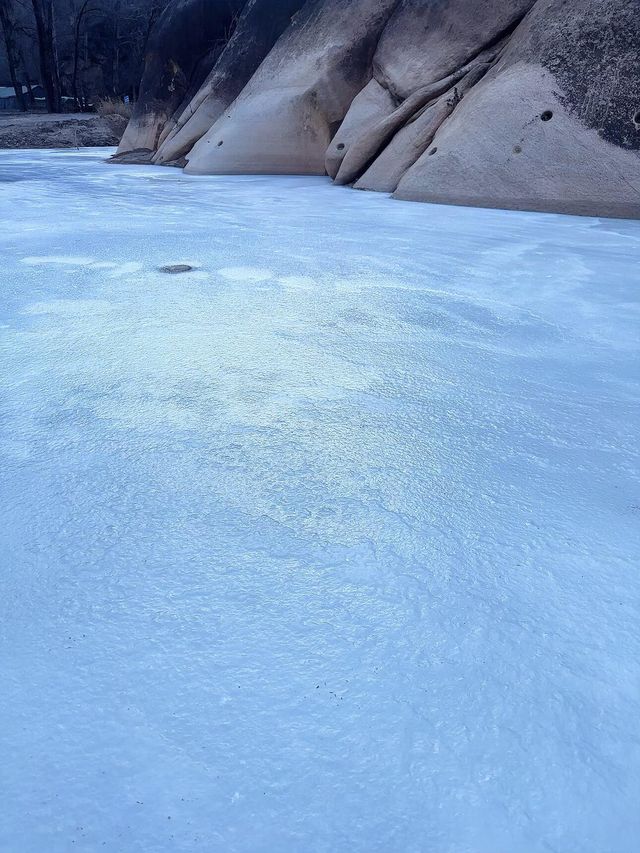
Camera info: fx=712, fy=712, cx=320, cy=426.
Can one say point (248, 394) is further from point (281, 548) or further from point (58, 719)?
point (58, 719)

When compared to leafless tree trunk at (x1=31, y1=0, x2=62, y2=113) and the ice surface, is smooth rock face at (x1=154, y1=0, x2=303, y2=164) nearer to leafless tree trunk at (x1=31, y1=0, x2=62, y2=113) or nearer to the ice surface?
the ice surface

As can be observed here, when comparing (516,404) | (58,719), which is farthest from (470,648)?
(516,404)

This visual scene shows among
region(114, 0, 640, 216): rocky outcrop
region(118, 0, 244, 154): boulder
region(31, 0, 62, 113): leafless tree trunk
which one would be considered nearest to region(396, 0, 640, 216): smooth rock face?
region(114, 0, 640, 216): rocky outcrop

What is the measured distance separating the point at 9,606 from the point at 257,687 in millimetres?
339

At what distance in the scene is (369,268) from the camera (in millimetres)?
2584

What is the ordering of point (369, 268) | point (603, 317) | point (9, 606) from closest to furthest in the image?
1. point (9, 606)
2. point (603, 317)
3. point (369, 268)

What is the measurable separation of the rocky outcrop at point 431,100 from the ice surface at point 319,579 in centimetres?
214

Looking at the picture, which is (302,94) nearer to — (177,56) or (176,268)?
(177,56)

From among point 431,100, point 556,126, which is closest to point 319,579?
point 556,126

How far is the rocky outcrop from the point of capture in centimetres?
377

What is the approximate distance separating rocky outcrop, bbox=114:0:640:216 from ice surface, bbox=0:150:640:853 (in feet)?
7.01

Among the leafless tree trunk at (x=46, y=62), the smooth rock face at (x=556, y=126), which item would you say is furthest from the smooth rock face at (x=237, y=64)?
the leafless tree trunk at (x=46, y=62)

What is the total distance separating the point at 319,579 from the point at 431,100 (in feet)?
15.8

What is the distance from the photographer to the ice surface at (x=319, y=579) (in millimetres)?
638
